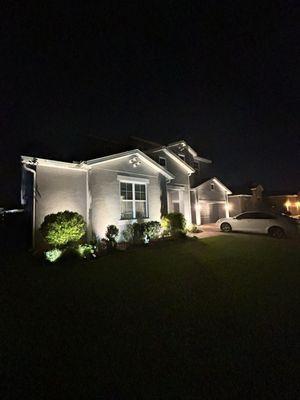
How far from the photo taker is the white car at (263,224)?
500 inches

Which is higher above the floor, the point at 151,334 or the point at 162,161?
the point at 162,161

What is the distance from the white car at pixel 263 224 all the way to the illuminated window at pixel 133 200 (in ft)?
22.2

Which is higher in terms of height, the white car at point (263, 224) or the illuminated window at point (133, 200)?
the illuminated window at point (133, 200)

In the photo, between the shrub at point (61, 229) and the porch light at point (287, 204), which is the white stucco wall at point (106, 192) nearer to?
the shrub at point (61, 229)

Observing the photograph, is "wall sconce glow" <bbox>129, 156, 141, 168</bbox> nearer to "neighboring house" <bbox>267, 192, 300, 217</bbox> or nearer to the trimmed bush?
the trimmed bush

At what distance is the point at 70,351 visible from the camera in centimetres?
290

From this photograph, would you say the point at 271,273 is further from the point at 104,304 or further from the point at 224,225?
the point at 224,225

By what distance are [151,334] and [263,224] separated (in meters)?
12.8

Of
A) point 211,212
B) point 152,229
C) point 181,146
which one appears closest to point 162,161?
point 181,146

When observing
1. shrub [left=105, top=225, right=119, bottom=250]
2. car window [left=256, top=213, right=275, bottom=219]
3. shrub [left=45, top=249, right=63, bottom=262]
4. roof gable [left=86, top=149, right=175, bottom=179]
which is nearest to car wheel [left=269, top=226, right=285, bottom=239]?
car window [left=256, top=213, right=275, bottom=219]

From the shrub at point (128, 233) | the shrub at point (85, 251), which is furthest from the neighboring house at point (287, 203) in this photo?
the shrub at point (85, 251)

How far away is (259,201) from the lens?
106 ft

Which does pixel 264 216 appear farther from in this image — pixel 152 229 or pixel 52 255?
pixel 52 255

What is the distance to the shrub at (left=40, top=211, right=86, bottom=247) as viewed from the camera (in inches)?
340
